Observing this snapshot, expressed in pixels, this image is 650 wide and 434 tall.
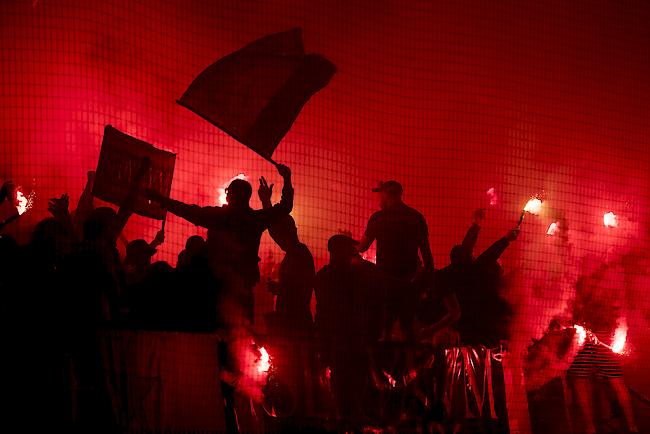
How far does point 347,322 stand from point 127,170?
2.03m

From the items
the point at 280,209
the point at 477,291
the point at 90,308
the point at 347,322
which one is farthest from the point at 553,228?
the point at 90,308

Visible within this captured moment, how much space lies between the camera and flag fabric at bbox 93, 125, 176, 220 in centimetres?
654

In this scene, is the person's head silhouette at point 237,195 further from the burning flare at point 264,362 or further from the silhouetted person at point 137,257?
the burning flare at point 264,362

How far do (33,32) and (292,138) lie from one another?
265 cm

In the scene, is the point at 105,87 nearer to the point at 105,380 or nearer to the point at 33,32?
the point at 33,32

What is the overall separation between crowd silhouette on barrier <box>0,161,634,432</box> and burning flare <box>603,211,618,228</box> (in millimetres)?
3271

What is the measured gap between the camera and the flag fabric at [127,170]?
6.54 meters

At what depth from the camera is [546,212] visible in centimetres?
1036

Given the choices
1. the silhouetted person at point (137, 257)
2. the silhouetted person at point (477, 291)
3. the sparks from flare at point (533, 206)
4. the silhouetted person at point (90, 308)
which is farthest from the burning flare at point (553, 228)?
the silhouetted person at point (90, 308)

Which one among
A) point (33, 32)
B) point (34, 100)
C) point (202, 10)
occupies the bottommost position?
point (34, 100)

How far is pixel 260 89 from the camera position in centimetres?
721

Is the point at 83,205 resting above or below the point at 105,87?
below

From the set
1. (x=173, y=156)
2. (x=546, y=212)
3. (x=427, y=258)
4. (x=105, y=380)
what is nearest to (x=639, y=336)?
(x=546, y=212)

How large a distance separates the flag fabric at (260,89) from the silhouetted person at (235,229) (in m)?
0.64
